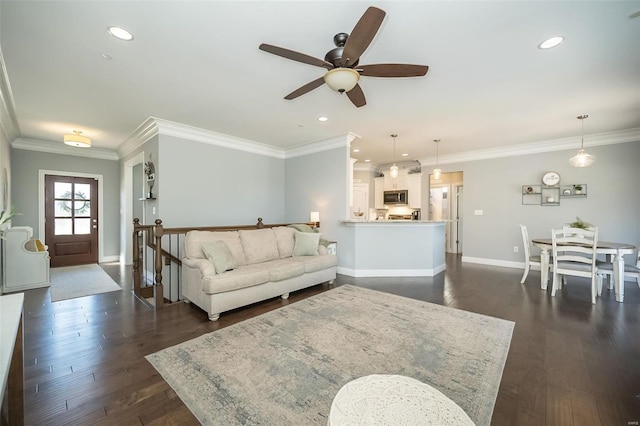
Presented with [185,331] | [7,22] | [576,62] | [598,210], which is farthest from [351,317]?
[598,210]

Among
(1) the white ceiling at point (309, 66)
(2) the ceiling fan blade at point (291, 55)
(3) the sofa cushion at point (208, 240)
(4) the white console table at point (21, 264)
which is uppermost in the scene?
(1) the white ceiling at point (309, 66)

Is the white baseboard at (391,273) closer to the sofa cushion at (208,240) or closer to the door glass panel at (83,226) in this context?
the sofa cushion at (208,240)

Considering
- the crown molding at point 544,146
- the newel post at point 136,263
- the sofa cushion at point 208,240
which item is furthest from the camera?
the crown molding at point 544,146

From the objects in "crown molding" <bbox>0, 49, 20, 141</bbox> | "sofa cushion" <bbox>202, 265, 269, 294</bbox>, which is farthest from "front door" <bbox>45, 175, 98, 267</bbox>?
"sofa cushion" <bbox>202, 265, 269, 294</bbox>

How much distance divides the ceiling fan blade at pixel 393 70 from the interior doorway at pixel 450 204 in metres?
6.23

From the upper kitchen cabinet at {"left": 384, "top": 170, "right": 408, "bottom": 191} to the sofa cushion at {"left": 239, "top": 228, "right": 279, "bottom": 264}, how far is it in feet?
16.0

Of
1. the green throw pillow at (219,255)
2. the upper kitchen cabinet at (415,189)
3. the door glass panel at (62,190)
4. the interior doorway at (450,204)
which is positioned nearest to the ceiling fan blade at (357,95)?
the green throw pillow at (219,255)

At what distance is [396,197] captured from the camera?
7.91 m

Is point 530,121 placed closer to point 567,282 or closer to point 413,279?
point 567,282

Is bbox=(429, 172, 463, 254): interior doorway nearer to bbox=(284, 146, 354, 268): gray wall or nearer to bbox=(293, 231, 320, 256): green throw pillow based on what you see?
bbox=(284, 146, 354, 268): gray wall

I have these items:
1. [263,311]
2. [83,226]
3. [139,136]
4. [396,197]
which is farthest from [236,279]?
[396,197]

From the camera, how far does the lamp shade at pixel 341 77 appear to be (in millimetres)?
1998

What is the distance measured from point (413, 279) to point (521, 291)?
1.59 m

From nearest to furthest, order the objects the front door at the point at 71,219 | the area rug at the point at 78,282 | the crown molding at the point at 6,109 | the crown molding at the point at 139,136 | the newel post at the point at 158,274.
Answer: the crown molding at the point at 6,109 < the newel post at the point at 158,274 < the area rug at the point at 78,282 < the crown molding at the point at 139,136 < the front door at the point at 71,219
